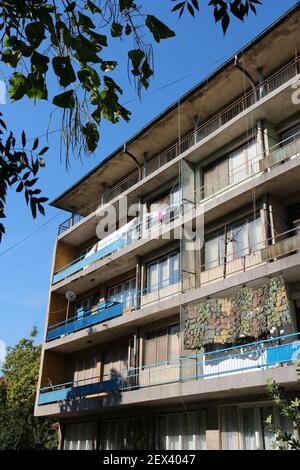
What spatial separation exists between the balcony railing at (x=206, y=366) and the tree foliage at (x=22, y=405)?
110 inches

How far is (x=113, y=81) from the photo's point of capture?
535cm

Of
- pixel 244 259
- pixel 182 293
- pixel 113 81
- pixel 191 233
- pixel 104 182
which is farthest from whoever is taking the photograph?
pixel 104 182

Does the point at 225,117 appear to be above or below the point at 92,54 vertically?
above

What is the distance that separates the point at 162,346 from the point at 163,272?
3124 millimetres

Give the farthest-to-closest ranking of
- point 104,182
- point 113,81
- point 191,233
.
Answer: point 104,182, point 191,233, point 113,81

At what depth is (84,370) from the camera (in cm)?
2517

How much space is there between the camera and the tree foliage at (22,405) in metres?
24.7

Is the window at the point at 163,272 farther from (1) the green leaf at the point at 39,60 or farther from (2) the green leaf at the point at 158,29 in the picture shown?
(1) the green leaf at the point at 39,60

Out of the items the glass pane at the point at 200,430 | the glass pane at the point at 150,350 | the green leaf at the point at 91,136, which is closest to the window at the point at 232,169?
the glass pane at the point at 150,350

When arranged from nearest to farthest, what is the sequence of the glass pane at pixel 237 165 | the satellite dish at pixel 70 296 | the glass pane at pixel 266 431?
the glass pane at pixel 266 431 < the glass pane at pixel 237 165 < the satellite dish at pixel 70 296
